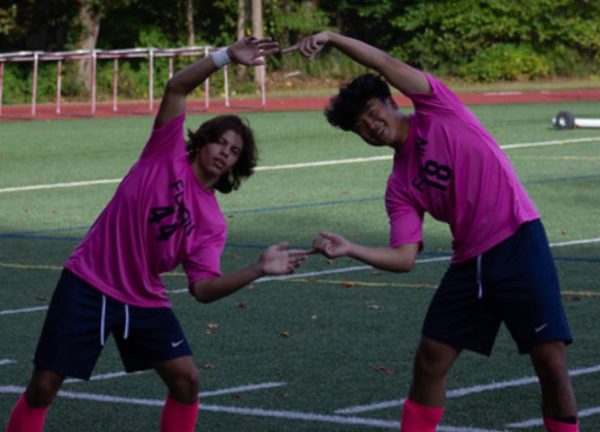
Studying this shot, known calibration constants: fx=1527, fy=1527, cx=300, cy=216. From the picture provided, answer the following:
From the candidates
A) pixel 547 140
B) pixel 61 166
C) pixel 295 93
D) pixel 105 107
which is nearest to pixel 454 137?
pixel 61 166

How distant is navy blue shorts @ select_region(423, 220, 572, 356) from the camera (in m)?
6.16

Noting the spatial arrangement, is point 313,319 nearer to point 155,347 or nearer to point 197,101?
point 155,347

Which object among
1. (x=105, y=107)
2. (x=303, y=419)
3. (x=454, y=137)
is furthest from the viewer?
(x=105, y=107)

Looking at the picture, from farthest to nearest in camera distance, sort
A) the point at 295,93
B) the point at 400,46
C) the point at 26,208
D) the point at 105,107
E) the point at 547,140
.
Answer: the point at 400,46 → the point at 295,93 → the point at 105,107 → the point at 547,140 → the point at 26,208

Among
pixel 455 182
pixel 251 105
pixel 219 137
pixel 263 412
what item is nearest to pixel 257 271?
pixel 219 137

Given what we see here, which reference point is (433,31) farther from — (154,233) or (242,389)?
(154,233)

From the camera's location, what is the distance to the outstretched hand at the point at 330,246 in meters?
5.73

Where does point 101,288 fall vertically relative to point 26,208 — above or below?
above

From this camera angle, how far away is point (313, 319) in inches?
406

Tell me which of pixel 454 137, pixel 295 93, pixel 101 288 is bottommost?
pixel 295 93

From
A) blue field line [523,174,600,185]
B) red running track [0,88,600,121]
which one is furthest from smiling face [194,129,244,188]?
red running track [0,88,600,121]

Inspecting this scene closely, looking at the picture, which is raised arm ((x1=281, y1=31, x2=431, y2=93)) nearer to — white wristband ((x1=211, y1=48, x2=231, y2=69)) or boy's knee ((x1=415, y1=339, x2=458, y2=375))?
white wristband ((x1=211, y1=48, x2=231, y2=69))

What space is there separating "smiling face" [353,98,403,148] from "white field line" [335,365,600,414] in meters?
1.95

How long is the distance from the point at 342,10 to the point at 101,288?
1975 inches
